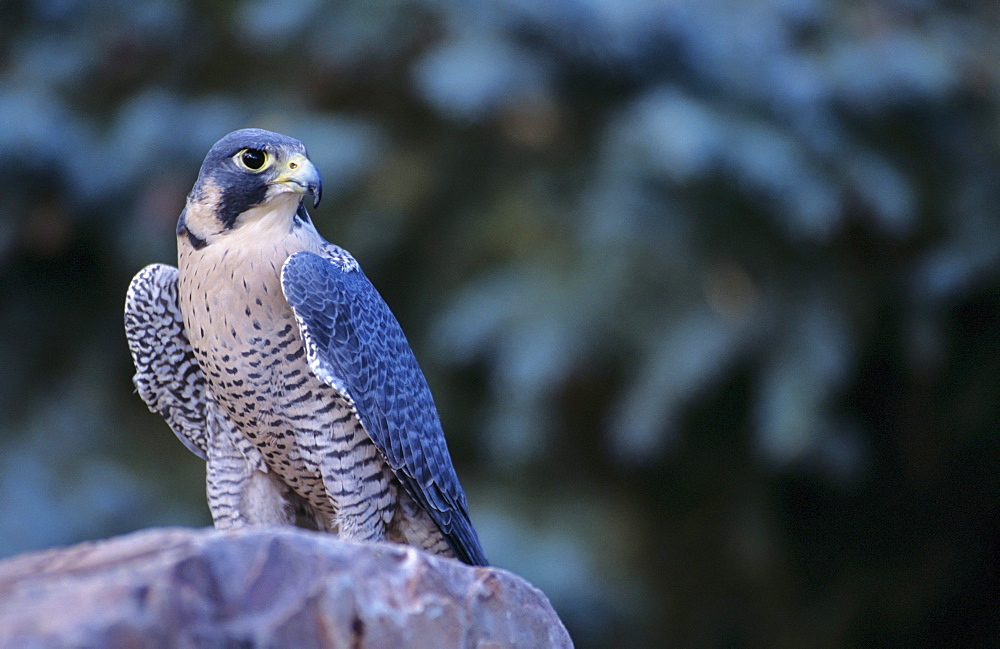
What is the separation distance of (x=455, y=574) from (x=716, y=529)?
3.48 meters

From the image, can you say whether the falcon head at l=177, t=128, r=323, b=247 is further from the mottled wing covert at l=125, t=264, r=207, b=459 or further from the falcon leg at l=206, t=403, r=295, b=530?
the falcon leg at l=206, t=403, r=295, b=530

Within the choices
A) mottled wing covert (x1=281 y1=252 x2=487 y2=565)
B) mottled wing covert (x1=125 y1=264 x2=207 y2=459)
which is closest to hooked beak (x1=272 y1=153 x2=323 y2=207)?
mottled wing covert (x1=281 y1=252 x2=487 y2=565)

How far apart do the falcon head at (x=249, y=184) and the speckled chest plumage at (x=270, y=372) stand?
0.15ft

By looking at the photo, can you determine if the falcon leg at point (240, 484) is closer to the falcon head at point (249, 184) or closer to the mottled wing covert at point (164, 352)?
the mottled wing covert at point (164, 352)

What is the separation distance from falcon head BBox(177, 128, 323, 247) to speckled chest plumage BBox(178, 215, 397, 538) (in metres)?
0.05

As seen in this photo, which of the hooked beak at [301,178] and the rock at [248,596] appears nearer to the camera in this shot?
the rock at [248,596]

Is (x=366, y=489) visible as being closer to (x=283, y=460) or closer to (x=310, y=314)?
(x=283, y=460)

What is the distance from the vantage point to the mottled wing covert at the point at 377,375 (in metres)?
2.19

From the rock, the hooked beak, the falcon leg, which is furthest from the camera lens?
the falcon leg

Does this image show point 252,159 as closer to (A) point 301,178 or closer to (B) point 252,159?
(B) point 252,159

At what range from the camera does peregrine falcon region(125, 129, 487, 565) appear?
2.19 metres

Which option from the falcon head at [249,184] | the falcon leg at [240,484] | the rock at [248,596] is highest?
the falcon head at [249,184]

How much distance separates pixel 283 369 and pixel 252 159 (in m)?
0.46

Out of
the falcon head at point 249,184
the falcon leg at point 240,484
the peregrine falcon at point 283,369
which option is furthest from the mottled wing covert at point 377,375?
the falcon leg at point 240,484
